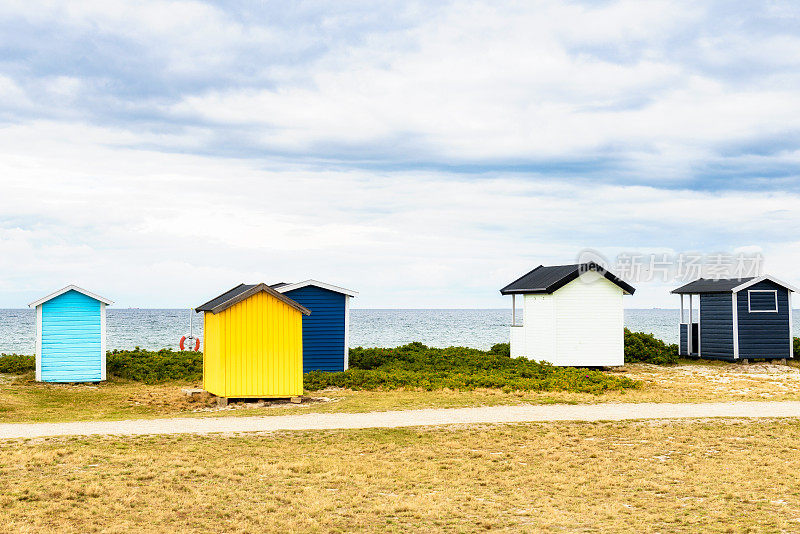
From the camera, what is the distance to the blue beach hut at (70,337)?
26.5 metres

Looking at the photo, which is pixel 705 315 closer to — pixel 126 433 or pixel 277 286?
pixel 277 286

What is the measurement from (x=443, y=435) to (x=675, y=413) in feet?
18.0

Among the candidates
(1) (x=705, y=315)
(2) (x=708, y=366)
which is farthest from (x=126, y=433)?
(1) (x=705, y=315)


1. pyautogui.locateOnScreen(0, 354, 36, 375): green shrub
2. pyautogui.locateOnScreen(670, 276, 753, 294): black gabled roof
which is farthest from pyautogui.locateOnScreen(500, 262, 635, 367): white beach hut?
pyautogui.locateOnScreen(0, 354, 36, 375): green shrub

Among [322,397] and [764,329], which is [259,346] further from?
[764,329]

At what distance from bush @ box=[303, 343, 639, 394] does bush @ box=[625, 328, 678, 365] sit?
23.7 ft

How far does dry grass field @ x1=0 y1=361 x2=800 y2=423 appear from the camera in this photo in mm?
18562

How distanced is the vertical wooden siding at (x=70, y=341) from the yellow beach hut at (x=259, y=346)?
8.79 m

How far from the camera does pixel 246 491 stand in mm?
10898

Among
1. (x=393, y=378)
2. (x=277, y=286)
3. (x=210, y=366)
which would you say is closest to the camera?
(x=210, y=366)

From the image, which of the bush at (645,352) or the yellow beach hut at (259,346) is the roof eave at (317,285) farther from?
the bush at (645,352)

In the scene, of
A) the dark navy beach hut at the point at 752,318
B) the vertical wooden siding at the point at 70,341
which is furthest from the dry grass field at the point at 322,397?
the dark navy beach hut at the point at 752,318

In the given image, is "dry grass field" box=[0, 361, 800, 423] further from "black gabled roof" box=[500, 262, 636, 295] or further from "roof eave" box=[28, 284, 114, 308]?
"black gabled roof" box=[500, 262, 636, 295]

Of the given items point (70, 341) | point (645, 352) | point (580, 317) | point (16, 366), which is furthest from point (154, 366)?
point (645, 352)
